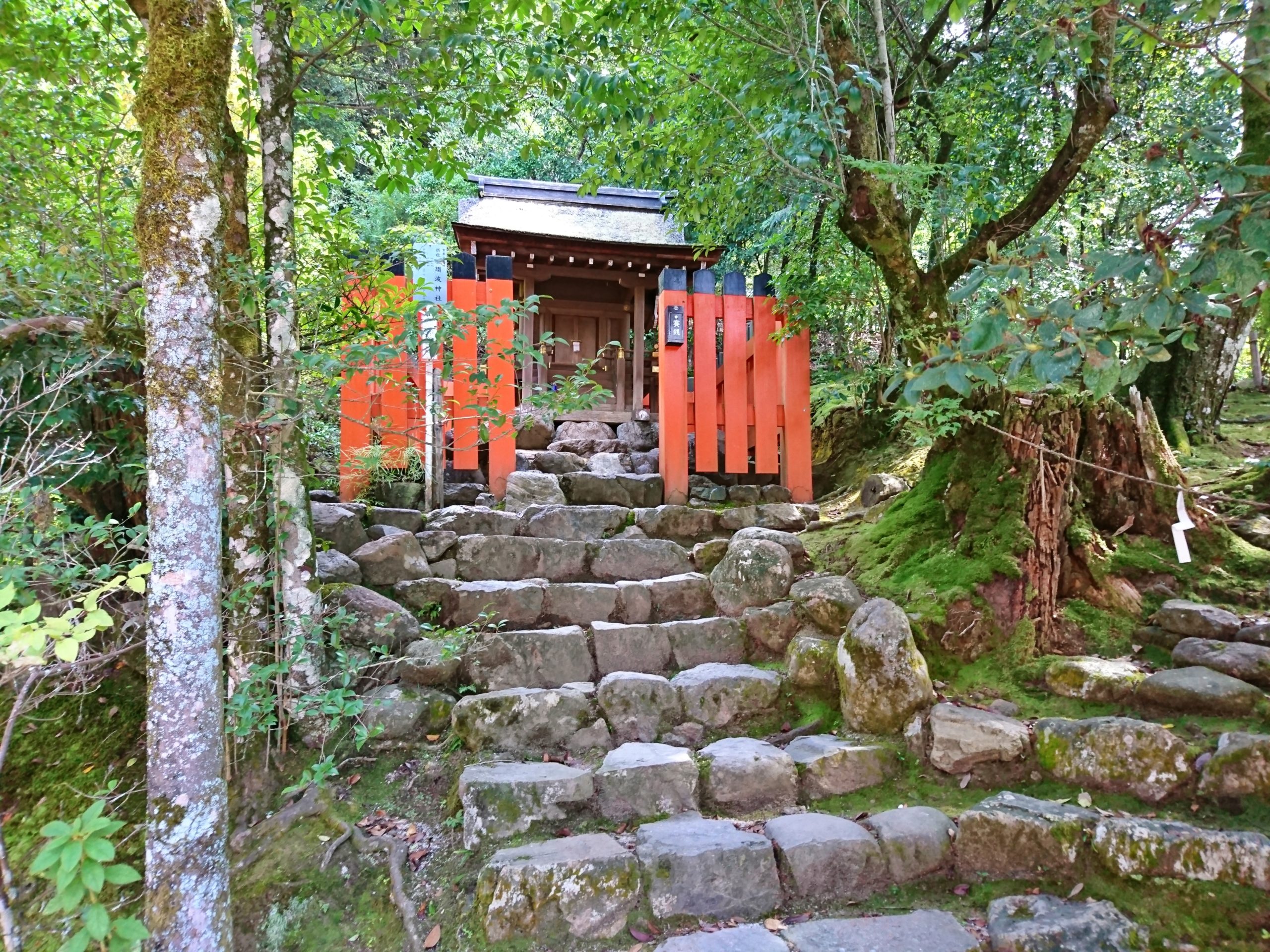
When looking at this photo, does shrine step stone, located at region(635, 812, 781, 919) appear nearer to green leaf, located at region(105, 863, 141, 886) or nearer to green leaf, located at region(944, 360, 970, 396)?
green leaf, located at region(105, 863, 141, 886)

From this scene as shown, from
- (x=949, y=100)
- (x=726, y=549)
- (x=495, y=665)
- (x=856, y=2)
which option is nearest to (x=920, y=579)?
(x=726, y=549)

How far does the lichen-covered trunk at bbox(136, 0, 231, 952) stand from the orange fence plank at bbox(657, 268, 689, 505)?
3783 millimetres

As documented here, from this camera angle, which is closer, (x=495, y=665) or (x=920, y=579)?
(x=495, y=665)

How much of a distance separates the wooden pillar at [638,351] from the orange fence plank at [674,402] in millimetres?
4718

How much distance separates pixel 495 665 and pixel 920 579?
2.41 metres

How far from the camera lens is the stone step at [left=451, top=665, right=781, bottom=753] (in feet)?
10.7

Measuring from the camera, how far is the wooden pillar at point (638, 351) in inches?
413

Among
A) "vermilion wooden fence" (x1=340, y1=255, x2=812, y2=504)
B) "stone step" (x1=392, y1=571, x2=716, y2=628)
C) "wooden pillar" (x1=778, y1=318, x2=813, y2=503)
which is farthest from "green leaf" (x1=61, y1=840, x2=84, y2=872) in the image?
"wooden pillar" (x1=778, y1=318, x2=813, y2=503)

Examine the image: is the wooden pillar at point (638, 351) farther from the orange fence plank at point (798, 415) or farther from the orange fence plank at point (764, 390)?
the orange fence plank at point (798, 415)

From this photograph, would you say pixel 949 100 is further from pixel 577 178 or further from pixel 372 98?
pixel 372 98

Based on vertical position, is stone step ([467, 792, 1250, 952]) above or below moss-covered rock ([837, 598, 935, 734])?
below

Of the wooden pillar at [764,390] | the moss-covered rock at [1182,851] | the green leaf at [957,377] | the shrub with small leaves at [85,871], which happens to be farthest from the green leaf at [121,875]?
the wooden pillar at [764,390]

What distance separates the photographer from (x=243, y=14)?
3.75 m

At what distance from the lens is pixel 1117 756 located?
2826 millimetres
